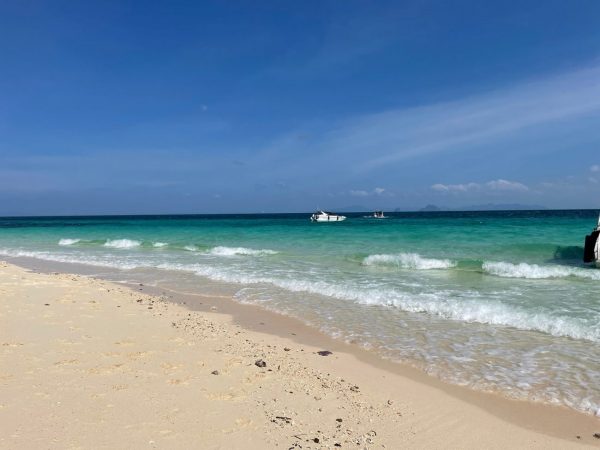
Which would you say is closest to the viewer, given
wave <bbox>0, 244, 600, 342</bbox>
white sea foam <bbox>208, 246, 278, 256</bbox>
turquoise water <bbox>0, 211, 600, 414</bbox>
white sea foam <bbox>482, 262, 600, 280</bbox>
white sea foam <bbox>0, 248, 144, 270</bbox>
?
turquoise water <bbox>0, 211, 600, 414</bbox>

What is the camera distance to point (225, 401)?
478cm

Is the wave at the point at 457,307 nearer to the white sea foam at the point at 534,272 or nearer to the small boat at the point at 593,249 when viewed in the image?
the white sea foam at the point at 534,272

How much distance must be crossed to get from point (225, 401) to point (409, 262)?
1508cm

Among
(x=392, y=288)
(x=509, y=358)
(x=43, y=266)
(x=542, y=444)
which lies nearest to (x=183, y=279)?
(x=392, y=288)

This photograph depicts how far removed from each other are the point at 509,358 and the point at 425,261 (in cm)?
1219

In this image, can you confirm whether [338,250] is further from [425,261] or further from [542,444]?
[542,444]

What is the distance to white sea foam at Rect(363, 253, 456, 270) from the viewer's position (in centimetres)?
1802

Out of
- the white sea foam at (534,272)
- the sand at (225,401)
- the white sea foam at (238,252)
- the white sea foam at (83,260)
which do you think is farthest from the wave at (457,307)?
the white sea foam at (238,252)

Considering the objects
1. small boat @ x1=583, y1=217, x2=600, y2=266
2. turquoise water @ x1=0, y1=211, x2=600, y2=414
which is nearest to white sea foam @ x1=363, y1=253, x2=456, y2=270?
turquoise water @ x1=0, y1=211, x2=600, y2=414

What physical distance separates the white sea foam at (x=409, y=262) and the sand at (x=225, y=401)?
11652 millimetres

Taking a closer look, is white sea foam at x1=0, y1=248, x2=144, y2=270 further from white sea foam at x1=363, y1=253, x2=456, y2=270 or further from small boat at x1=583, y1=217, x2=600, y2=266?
small boat at x1=583, y1=217, x2=600, y2=266

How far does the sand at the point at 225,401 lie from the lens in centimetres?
399

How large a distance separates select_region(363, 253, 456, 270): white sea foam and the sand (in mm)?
11652

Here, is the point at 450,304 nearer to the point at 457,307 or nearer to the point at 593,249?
the point at 457,307
